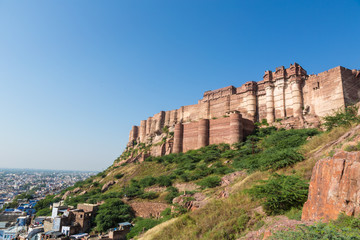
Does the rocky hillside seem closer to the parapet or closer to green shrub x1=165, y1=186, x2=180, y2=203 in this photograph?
green shrub x1=165, y1=186, x2=180, y2=203

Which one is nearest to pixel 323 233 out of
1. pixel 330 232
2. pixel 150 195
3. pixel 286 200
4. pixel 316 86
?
pixel 330 232

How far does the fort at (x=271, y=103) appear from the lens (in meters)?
30.0

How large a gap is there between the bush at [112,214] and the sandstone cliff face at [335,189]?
65.7ft

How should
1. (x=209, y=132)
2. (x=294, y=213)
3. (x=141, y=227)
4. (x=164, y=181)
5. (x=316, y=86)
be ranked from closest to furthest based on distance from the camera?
1. (x=294, y=213)
2. (x=141, y=227)
3. (x=164, y=181)
4. (x=316, y=86)
5. (x=209, y=132)

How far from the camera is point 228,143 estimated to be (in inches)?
1352

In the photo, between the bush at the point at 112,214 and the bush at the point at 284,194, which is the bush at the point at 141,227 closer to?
the bush at the point at 112,214

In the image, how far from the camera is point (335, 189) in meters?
5.80

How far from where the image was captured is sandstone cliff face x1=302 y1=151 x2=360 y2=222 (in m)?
5.47

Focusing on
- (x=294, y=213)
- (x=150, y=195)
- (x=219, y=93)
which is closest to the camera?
(x=294, y=213)

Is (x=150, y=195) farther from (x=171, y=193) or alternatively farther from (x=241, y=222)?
(x=241, y=222)

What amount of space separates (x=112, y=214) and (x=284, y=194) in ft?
63.6

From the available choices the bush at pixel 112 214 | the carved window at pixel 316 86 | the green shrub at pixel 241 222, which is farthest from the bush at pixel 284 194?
the carved window at pixel 316 86

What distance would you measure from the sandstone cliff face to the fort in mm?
27049

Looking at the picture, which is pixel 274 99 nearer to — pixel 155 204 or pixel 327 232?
pixel 155 204
